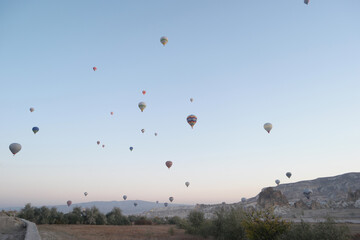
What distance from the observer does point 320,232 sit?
1336 cm

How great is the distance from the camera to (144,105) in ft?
180

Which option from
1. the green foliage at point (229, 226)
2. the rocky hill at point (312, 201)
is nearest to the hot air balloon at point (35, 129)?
the green foliage at point (229, 226)

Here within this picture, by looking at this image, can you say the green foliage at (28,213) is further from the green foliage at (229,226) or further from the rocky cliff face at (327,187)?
the rocky cliff face at (327,187)

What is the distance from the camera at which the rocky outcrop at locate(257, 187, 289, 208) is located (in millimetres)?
100225

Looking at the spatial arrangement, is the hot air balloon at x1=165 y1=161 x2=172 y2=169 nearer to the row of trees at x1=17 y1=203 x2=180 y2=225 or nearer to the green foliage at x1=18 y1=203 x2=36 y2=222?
the row of trees at x1=17 y1=203 x2=180 y2=225

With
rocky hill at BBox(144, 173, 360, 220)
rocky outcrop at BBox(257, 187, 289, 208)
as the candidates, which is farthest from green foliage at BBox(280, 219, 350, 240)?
rocky outcrop at BBox(257, 187, 289, 208)

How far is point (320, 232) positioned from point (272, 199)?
324 ft

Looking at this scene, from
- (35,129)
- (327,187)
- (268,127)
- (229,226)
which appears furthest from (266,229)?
(327,187)

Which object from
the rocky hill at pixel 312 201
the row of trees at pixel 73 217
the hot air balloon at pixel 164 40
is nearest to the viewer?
the row of trees at pixel 73 217

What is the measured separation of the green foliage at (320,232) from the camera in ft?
42.6

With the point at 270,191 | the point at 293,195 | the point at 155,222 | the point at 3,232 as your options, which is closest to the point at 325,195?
the point at 293,195

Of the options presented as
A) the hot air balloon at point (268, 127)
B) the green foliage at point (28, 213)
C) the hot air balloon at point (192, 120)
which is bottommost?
the green foliage at point (28, 213)

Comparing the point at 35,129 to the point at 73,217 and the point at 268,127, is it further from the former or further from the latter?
the point at 268,127

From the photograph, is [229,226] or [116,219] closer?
[229,226]
